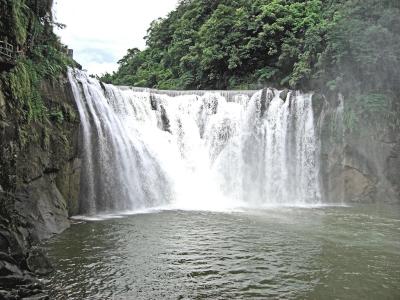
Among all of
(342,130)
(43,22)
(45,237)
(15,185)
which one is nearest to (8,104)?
(15,185)

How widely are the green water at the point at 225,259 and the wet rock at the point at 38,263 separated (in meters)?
0.25

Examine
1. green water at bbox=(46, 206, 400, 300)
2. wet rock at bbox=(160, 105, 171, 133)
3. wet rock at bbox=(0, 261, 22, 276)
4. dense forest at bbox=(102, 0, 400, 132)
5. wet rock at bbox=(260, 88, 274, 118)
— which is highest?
dense forest at bbox=(102, 0, 400, 132)

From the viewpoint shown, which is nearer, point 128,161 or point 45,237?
point 45,237

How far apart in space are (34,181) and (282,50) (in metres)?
21.4

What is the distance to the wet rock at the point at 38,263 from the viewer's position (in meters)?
8.83

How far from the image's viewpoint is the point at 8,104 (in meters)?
12.5

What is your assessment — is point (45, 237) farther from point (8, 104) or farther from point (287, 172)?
point (287, 172)

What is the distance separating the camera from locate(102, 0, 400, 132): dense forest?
2420cm

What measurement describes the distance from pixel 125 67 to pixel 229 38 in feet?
67.7

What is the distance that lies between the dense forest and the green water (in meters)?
11.0

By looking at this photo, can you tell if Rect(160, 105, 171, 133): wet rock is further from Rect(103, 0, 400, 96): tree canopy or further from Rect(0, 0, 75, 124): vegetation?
Rect(103, 0, 400, 96): tree canopy

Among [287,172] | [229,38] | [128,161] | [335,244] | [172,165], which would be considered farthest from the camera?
[229,38]

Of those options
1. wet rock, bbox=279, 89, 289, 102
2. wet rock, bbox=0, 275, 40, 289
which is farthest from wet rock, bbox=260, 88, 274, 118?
wet rock, bbox=0, 275, 40, 289

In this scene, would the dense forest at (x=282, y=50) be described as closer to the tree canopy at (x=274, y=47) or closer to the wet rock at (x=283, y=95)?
the tree canopy at (x=274, y=47)
